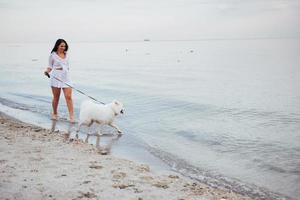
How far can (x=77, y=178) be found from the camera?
5.91 meters

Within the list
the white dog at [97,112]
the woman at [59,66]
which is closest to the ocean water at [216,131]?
the white dog at [97,112]

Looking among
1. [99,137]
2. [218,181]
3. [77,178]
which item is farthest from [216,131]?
[77,178]

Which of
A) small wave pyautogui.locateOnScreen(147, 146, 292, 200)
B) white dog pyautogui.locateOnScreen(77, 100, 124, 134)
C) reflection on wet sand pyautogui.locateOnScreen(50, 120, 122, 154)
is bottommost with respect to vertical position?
small wave pyautogui.locateOnScreen(147, 146, 292, 200)

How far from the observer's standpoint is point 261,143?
34.1 feet

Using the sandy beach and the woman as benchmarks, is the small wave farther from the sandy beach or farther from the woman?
the woman

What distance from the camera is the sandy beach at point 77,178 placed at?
538cm

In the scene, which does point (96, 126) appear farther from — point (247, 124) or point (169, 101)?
point (169, 101)

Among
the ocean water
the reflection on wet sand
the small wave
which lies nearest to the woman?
the reflection on wet sand

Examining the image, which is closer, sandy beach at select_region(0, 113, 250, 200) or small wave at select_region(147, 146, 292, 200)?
sandy beach at select_region(0, 113, 250, 200)

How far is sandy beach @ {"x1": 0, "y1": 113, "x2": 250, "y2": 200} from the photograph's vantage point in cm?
538

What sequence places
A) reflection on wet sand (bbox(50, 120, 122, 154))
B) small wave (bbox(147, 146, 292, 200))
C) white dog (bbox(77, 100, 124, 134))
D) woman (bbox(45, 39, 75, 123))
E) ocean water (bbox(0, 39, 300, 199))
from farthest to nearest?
woman (bbox(45, 39, 75, 123)) < white dog (bbox(77, 100, 124, 134)) < reflection on wet sand (bbox(50, 120, 122, 154)) < ocean water (bbox(0, 39, 300, 199)) < small wave (bbox(147, 146, 292, 200))

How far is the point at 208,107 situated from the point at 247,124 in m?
3.96

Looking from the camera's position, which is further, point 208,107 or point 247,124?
point 208,107

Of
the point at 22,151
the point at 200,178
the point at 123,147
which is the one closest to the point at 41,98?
the point at 123,147
